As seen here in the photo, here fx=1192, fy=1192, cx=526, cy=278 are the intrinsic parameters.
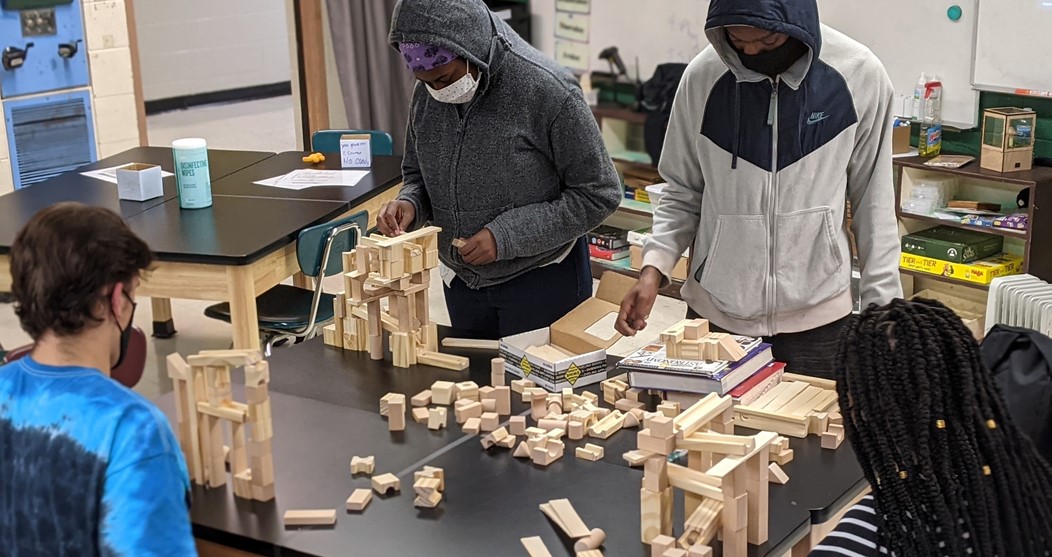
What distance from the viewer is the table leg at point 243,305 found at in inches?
135

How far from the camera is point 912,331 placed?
170 centimetres

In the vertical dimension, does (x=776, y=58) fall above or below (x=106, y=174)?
above

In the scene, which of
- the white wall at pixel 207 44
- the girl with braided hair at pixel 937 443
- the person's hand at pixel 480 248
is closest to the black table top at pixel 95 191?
the person's hand at pixel 480 248

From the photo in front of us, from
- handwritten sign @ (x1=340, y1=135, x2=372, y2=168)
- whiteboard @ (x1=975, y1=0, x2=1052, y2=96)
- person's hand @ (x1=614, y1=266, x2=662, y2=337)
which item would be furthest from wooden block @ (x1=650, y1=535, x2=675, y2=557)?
whiteboard @ (x1=975, y1=0, x2=1052, y2=96)

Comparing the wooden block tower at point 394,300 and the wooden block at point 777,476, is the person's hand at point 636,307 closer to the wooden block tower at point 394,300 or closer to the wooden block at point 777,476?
the wooden block tower at point 394,300

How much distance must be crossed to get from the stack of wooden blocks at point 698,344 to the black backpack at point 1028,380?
60cm

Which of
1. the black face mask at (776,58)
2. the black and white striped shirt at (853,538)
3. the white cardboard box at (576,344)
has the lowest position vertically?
the black and white striped shirt at (853,538)

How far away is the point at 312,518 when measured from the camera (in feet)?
6.37

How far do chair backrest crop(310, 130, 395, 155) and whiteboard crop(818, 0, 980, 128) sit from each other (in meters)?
1.89

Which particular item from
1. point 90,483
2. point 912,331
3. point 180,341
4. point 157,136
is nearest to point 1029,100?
point 912,331

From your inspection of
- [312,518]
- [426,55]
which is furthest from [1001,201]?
[312,518]

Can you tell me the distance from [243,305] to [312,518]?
163cm

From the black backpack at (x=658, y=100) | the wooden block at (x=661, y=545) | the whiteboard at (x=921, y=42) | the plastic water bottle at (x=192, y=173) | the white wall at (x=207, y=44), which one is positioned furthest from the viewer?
the white wall at (x=207, y=44)

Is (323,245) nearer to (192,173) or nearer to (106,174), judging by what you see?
(192,173)
